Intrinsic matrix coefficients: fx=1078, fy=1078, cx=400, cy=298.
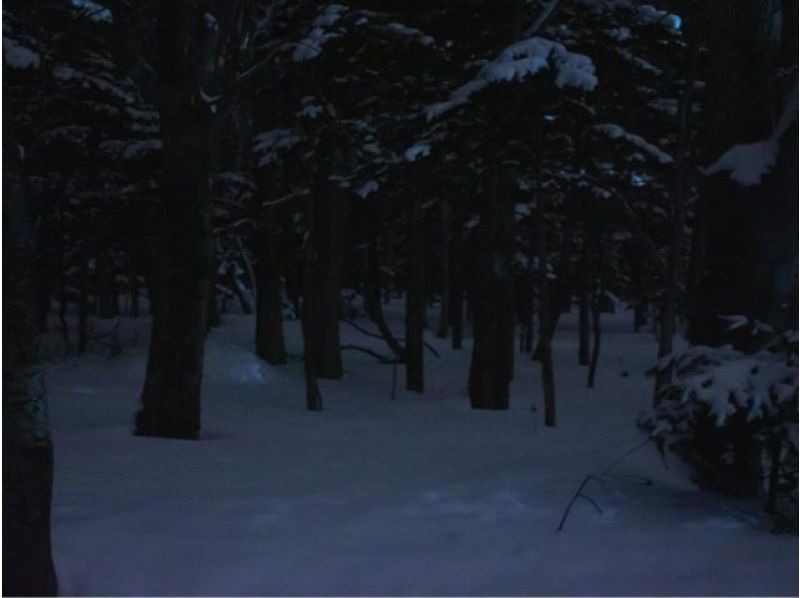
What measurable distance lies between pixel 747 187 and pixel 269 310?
19399 mm

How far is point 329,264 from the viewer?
78.7ft

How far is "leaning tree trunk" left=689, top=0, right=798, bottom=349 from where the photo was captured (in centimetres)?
717

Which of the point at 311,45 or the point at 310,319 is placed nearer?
the point at 311,45

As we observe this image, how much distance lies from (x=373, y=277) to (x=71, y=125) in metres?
8.87

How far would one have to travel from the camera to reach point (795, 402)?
18.9 feet

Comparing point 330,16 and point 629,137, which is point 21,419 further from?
point 629,137

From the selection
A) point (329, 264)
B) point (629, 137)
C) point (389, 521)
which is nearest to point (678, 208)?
point (629, 137)

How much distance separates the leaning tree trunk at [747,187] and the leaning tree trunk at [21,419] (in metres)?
4.47

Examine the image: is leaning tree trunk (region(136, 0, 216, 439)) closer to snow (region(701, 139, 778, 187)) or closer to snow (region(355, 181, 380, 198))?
snow (region(701, 139, 778, 187))

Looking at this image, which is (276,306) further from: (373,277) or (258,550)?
(258,550)

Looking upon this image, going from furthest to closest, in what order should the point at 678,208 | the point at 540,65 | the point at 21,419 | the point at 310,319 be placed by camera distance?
the point at 310,319
the point at 678,208
the point at 540,65
the point at 21,419

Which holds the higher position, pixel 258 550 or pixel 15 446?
pixel 15 446

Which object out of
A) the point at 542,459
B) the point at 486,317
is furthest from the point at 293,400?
the point at 542,459

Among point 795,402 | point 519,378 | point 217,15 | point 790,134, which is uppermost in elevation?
point 217,15
